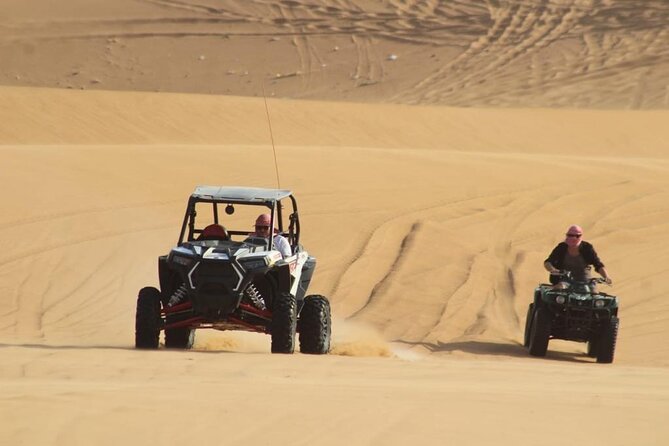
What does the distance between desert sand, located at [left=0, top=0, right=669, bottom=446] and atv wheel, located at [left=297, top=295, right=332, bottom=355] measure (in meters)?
0.58

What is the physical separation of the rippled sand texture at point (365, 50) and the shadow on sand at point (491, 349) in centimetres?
3108

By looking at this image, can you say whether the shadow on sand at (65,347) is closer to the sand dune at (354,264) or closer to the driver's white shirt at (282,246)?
the sand dune at (354,264)

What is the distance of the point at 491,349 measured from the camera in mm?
12984

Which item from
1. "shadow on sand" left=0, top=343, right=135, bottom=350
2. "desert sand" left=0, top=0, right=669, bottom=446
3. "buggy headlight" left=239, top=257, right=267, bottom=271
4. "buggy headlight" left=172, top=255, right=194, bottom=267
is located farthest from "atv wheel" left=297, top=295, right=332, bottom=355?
"shadow on sand" left=0, top=343, right=135, bottom=350

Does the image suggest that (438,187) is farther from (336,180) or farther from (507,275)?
(507,275)

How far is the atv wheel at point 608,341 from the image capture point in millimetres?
12297

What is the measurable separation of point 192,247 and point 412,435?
461 centimetres

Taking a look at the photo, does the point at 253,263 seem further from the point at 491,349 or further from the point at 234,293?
the point at 491,349

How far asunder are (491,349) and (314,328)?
2.33m

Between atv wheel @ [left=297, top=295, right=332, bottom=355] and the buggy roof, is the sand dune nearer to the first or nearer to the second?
atv wheel @ [left=297, top=295, right=332, bottom=355]

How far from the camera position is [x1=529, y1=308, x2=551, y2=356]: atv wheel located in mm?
12523

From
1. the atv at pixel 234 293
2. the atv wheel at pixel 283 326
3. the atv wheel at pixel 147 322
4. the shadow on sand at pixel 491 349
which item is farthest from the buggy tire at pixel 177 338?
the shadow on sand at pixel 491 349

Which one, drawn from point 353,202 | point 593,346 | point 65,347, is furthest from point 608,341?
point 353,202

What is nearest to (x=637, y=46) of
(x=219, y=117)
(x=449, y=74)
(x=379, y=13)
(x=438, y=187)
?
(x=449, y=74)
